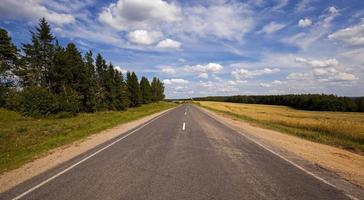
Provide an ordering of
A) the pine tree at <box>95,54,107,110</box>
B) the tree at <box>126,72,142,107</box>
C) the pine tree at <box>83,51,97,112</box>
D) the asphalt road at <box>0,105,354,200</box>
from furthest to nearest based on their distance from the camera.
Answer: the tree at <box>126,72,142,107</box> < the pine tree at <box>95,54,107,110</box> < the pine tree at <box>83,51,97,112</box> < the asphalt road at <box>0,105,354,200</box>

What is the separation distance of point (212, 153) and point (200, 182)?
316 cm

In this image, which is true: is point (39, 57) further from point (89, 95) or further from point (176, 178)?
point (176, 178)

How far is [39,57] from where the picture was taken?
3772 cm

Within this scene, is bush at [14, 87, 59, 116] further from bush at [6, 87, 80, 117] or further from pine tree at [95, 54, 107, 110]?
pine tree at [95, 54, 107, 110]

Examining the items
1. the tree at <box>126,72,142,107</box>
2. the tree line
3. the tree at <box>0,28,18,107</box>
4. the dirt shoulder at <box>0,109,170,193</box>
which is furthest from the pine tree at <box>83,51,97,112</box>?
the dirt shoulder at <box>0,109,170,193</box>

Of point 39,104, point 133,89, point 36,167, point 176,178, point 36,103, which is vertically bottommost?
point 36,167

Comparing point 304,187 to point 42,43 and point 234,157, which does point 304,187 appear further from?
point 42,43

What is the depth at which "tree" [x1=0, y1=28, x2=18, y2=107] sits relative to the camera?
35875mm

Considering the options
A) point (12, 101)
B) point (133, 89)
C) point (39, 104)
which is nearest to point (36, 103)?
point (39, 104)

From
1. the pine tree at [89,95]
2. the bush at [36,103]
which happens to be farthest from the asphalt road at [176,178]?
the pine tree at [89,95]

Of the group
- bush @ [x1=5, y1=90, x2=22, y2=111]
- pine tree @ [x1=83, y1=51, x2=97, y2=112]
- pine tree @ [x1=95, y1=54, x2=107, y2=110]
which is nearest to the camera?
bush @ [x1=5, y1=90, x2=22, y2=111]

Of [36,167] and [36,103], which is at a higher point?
[36,103]

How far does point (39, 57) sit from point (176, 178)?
1557 inches

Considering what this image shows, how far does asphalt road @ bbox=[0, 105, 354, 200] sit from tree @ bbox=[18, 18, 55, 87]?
35.1 m
